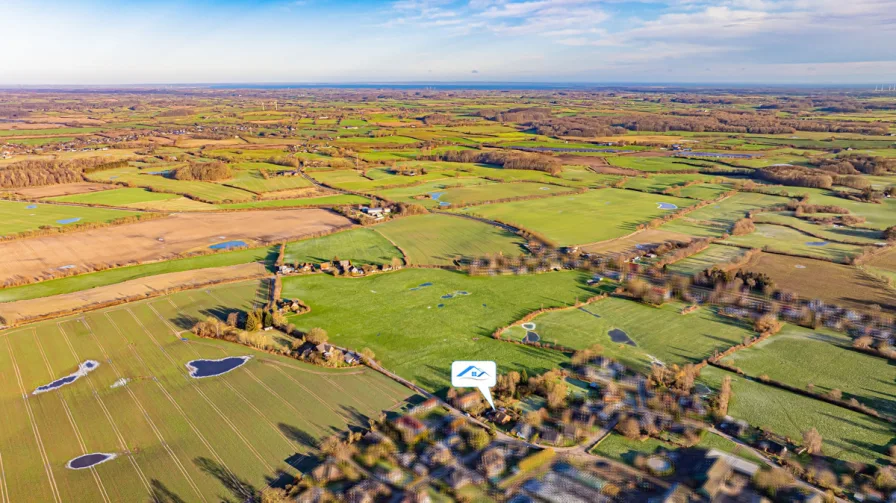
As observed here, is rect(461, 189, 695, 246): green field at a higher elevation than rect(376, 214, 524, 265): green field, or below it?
higher

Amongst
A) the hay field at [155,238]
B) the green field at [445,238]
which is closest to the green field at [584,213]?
the green field at [445,238]

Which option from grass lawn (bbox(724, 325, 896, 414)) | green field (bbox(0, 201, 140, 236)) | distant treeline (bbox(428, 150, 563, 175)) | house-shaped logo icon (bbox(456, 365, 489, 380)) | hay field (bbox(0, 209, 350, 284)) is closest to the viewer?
grass lawn (bbox(724, 325, 896, 414))

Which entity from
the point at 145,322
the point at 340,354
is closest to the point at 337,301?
the point at 340,354

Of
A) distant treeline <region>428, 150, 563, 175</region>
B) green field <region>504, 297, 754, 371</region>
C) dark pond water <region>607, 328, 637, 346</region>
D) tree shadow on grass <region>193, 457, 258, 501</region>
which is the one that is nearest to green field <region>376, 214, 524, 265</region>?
green field <region>504, 297, 754, 371</region>

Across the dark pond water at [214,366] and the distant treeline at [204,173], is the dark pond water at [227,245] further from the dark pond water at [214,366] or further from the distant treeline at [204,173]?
the distant treeline at [204,173]

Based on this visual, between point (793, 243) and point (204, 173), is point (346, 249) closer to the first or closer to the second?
point (793, 243)

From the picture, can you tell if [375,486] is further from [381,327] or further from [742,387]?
[742,387]

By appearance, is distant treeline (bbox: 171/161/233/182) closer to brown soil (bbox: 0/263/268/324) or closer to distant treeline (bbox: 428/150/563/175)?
distant treeline (bbox: 428/150/563/175)

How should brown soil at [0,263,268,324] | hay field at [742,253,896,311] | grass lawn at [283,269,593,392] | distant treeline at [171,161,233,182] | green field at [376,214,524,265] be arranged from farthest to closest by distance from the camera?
distant treeline at [171,161,233,182], green field at [376,214,524,265], hay field at [742,253,896,311], brown soil at [0,263,268,324], grass lawn at [283,269,593,392]
